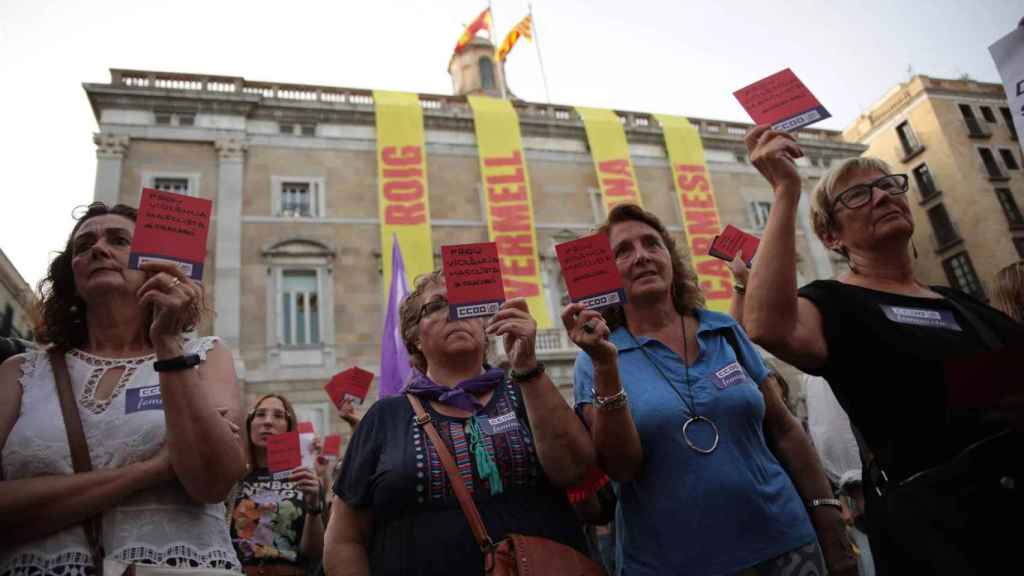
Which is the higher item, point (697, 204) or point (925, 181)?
point (925, 181)

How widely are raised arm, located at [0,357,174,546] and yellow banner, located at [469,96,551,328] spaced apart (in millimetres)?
12576

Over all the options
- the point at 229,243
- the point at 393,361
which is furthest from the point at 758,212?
the point at 393,361

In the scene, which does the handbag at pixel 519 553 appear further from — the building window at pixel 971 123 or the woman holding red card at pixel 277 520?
the building window at pixel 971 123

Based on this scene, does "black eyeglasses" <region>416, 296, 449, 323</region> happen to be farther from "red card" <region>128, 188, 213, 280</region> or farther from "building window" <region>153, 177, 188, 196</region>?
"building window" <region>153, 177, 188, 196</region>

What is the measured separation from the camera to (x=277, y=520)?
12.5ft

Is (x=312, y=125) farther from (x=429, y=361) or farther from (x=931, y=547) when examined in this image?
(x=931, y=547)

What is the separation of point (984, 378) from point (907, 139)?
108 feet

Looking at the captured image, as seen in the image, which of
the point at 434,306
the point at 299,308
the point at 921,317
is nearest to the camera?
the point at 921,317

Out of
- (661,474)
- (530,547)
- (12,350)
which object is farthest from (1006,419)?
(12,350)

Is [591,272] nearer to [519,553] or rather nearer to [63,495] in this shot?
[519,553]

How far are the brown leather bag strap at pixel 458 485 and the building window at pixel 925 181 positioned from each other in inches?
1212

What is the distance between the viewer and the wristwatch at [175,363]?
1.92 meters

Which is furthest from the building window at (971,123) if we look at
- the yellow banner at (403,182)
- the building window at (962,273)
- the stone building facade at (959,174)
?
the yellow banner at (403,182)

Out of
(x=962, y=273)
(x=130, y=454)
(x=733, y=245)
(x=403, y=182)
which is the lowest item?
(x=130, y=454)
